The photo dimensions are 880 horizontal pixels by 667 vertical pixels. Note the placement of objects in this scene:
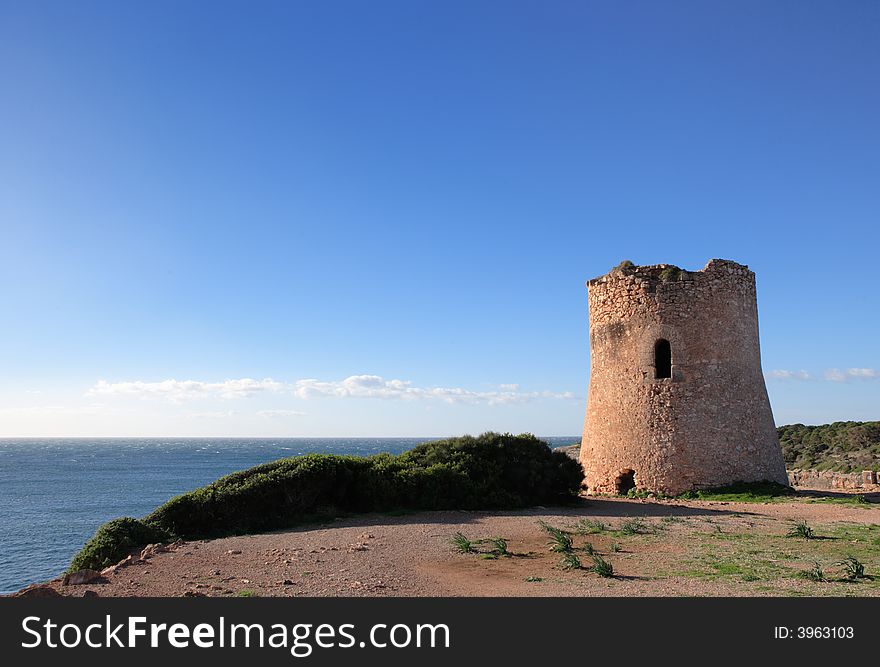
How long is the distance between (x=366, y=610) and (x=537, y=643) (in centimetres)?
159

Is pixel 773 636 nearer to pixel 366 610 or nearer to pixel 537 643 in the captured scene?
pixel 537 643

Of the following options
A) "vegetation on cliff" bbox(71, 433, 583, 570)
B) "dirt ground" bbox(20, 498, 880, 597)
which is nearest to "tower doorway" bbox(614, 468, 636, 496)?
"vegetation on cliff" bbox(71, 433, 583, 570)

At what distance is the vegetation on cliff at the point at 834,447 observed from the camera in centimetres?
2716

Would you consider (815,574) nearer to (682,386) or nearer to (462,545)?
(462,545)

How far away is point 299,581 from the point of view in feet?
24.4

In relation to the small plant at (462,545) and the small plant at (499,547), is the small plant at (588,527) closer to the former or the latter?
the small plant at (499,547)

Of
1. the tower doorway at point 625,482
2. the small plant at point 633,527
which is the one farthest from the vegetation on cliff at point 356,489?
the tower doorway at point 625,482

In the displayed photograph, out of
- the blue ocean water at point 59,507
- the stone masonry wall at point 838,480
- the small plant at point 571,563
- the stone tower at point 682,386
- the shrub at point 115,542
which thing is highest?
the stone tower at point 682,386

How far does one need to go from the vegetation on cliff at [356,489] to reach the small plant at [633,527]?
2712 mm

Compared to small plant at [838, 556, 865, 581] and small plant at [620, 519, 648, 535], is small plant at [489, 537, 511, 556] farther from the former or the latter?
small plant at [838, 556, 865, 581]

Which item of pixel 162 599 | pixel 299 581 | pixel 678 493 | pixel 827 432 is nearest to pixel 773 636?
pixel 299 581

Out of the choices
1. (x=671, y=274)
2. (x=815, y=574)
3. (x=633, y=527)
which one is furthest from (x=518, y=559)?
(x=671, y=274)

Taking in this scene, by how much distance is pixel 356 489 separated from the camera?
13555 mm

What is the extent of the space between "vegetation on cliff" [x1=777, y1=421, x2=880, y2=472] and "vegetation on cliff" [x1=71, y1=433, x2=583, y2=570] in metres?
16.9
